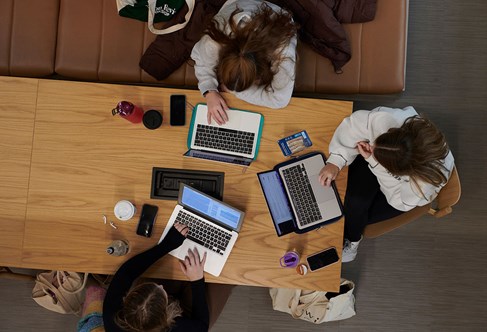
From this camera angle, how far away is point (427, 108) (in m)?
2.39

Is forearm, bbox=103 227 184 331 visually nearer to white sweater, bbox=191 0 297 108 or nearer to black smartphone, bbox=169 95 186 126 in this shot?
black smartphone, bbox=169 95 186 126

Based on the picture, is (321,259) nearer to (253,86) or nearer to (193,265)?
(193,265)

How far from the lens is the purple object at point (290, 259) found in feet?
5.31

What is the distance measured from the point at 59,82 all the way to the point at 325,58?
3.95 ft

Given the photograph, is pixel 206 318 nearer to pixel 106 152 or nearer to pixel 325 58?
pixel 106 152

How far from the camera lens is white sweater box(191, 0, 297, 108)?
1.63m

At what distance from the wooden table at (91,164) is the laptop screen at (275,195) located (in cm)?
3

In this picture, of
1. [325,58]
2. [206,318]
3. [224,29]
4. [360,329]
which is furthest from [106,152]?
[360,329]

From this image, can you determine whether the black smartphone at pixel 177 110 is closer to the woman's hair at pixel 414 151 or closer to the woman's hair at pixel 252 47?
the woman's hair at pixel 252 47

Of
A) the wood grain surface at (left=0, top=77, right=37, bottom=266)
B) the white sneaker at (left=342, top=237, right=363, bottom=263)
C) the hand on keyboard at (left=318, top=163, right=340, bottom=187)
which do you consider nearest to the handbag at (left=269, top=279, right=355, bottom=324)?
the white sneaker at (left=342, top=237, right=363, bottom=263)

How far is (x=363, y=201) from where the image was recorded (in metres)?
1.82

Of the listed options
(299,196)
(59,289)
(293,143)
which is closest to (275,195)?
(299,196)

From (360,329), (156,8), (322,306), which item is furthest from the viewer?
(360,329)

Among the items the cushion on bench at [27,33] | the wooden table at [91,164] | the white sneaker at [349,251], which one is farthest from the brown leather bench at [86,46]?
the white sneaker at [349,251]
